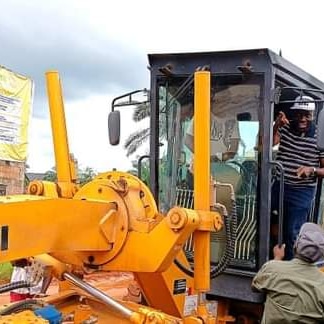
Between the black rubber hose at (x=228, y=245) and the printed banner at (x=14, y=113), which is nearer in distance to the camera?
the black rubber hose at (x=228, y=245)

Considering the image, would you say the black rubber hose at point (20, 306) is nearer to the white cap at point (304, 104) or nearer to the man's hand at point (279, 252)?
the man's hand at point (279, 252)

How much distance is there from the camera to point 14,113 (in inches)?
481

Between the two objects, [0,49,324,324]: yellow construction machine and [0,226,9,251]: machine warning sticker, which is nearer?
[0,226,9,251]: machine warning sticker

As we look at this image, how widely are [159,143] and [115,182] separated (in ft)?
4.76

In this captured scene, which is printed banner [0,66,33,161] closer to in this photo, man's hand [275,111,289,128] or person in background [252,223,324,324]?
man's hand [275,111,289,128]

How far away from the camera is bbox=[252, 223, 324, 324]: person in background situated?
153 inches

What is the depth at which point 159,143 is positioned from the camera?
17.2 feet

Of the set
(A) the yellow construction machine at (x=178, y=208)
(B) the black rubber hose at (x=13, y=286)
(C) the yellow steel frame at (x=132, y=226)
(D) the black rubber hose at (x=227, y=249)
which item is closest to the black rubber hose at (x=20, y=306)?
(A) the yellow construction machine at (x=178, y=208)

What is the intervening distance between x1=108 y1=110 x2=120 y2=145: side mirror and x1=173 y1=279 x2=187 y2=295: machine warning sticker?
4.48ft

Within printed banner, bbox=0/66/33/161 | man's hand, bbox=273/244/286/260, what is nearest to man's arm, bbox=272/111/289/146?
man's hand, bbox=273/244/286/260

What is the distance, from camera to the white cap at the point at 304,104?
485 cm

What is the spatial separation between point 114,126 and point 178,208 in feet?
5.49

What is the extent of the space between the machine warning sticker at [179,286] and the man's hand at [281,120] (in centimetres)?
156

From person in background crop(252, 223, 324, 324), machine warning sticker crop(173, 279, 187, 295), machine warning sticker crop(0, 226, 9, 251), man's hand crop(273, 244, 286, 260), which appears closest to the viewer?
machine warning sticker crop(0, 226, 9, 251)
